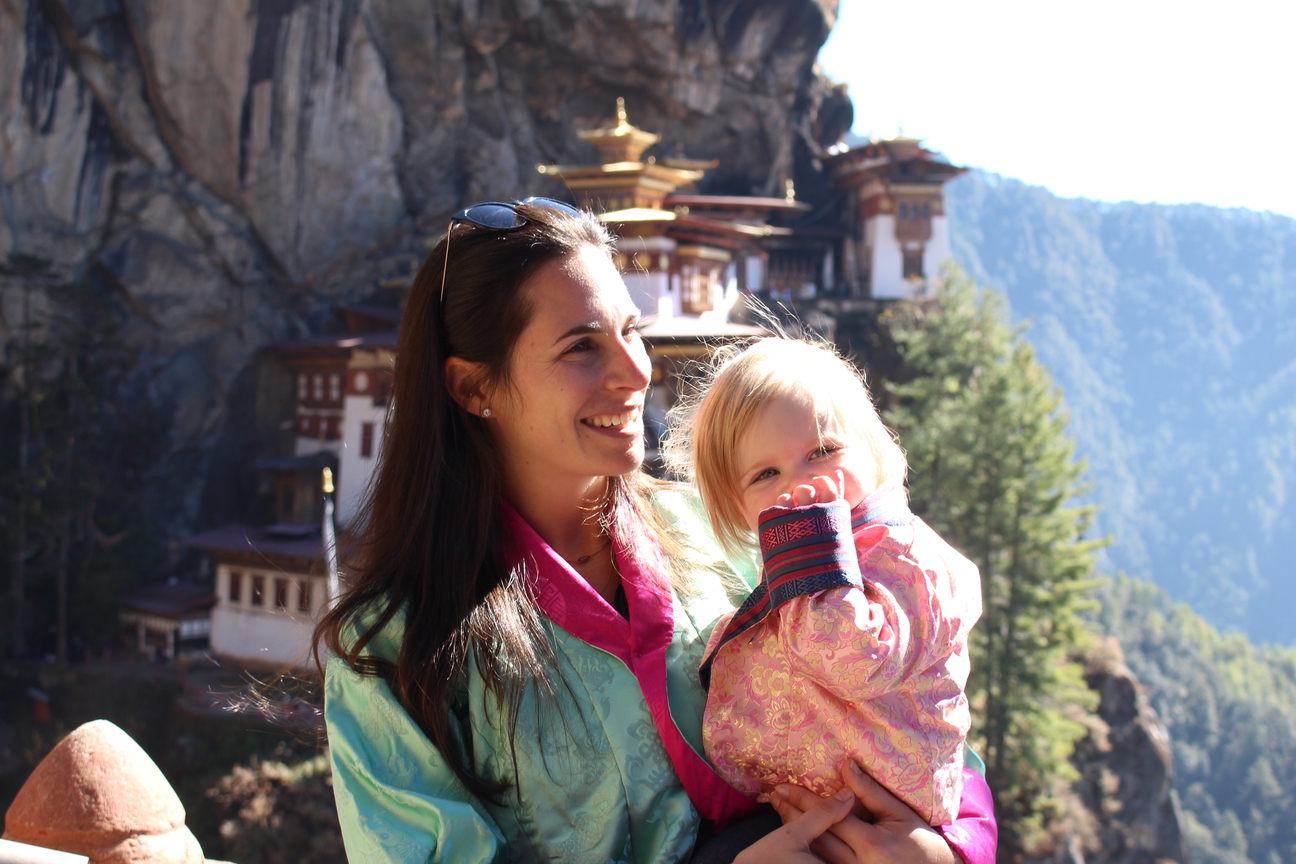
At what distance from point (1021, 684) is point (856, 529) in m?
18.2

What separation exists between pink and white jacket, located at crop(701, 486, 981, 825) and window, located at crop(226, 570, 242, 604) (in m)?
18.6

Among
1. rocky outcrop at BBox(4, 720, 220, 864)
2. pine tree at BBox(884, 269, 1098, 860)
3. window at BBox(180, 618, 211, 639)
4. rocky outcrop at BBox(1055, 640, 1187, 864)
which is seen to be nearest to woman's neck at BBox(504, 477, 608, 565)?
rocky outcrop at BBox(4, 720, 220, 864)

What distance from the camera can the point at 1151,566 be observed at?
102625 mm

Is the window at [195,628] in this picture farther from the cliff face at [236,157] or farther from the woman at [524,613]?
the woman at [524,613]

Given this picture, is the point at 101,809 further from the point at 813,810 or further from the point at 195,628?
the point at 195,628

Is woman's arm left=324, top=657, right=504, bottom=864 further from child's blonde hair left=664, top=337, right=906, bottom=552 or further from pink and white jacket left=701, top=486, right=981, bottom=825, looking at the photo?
child's blonde hair left=664, top=337, right=906, bottom=552

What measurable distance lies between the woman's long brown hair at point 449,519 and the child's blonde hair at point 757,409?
496 millimetres

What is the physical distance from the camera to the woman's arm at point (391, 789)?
182cm

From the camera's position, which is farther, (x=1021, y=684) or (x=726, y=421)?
(x=1021, y=684)

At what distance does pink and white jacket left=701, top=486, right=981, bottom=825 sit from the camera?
1897 mm

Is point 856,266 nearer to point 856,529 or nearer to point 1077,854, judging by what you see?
point 1077,854

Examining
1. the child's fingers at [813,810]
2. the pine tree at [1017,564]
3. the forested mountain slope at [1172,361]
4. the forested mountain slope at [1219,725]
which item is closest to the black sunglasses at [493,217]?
the child's fingers at [813,810]

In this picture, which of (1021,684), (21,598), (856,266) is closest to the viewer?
(1021,684)

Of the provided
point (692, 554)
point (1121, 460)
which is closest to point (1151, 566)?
point (1121, 460)
